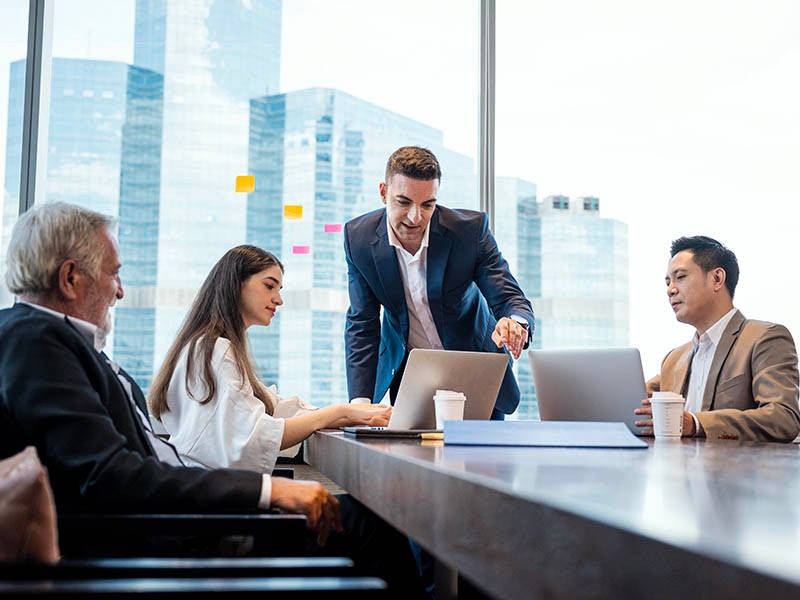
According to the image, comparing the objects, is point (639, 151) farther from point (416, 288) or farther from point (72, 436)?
point (72, 436)

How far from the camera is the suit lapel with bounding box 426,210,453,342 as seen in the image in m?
3.10

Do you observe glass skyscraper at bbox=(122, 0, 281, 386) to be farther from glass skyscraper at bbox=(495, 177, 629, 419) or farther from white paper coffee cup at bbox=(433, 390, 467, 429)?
white paper coffee cup at bbox=(433, 390, 467, 429)

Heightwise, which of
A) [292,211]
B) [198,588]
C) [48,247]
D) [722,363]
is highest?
[292,211]

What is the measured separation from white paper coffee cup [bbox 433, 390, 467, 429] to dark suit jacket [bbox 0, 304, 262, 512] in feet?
2.17

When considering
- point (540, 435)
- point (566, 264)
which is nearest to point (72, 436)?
point (540, 435)

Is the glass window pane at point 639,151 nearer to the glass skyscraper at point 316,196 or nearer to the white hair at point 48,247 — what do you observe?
the glass skyscraper at point 316,196

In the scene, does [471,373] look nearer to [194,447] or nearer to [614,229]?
[194,447]

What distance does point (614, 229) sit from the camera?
4.12m

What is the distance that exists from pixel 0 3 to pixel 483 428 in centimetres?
329

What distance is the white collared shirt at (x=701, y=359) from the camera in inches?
109

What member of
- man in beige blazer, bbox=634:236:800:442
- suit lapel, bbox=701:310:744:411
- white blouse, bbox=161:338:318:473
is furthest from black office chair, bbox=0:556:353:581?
suit lapel, bbox=701:310:744:411

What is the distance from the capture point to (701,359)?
2.83 meters

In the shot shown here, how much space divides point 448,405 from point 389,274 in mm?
1192

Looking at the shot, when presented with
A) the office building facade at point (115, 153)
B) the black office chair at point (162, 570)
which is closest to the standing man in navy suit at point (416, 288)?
the office building facade at point (115, 153)
